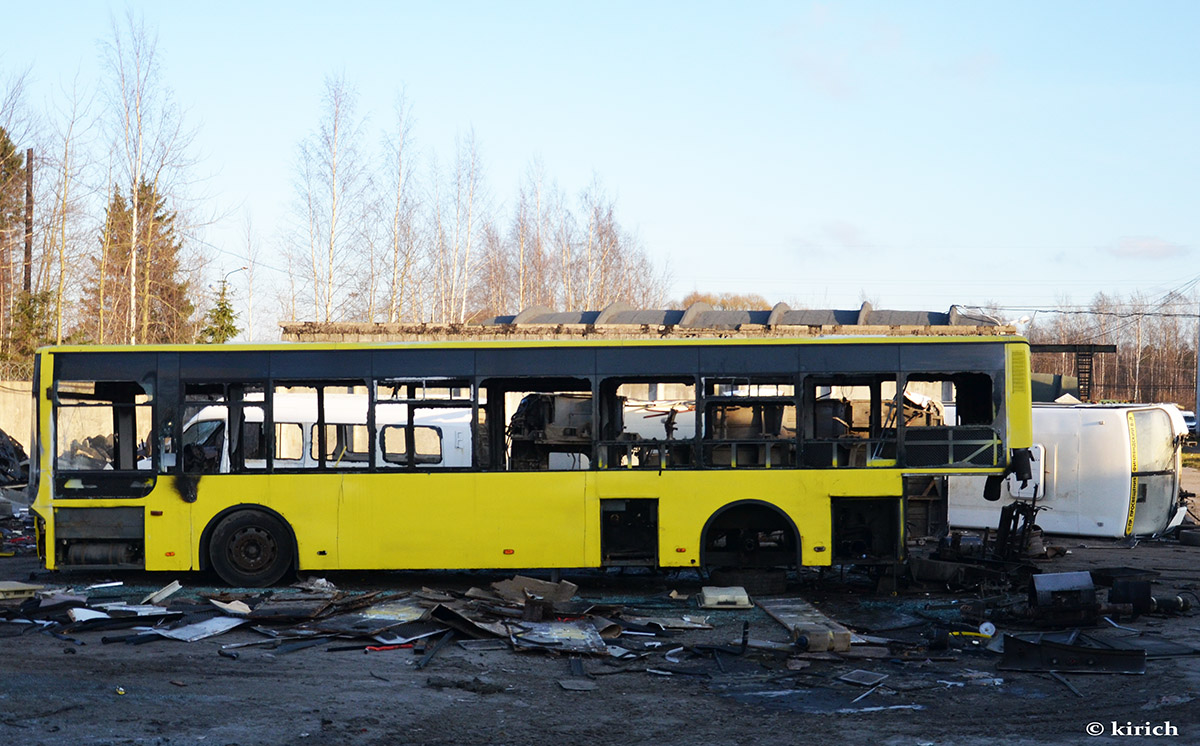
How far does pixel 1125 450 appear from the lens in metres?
20.2

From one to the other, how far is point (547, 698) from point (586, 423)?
5890 millimetres

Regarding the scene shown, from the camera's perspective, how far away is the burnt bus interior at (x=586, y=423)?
13.7 meters

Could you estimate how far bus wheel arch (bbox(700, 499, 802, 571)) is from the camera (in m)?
13.6

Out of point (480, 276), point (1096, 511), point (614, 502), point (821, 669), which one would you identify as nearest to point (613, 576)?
point (614, 502)

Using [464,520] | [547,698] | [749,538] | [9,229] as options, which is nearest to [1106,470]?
[749,538]

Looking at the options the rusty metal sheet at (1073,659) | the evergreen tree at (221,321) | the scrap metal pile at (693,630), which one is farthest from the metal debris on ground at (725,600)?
the evergreen tree at (221,321)

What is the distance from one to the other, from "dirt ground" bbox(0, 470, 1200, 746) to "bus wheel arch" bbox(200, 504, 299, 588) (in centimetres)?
288

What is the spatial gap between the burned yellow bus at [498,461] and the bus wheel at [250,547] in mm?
26

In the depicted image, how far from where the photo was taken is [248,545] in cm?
1382

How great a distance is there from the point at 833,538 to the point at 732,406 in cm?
216

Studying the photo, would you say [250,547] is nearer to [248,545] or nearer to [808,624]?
[248,545]

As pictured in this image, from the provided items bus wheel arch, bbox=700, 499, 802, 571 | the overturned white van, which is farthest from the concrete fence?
the overturned white van

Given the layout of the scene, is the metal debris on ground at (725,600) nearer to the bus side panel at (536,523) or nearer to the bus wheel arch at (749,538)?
the bus wheel arch at (749,538)

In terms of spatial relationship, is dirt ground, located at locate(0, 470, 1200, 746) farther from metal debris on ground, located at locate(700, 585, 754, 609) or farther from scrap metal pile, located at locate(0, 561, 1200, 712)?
metal debris on ground, located at locate(700, 585, 754, 609)
